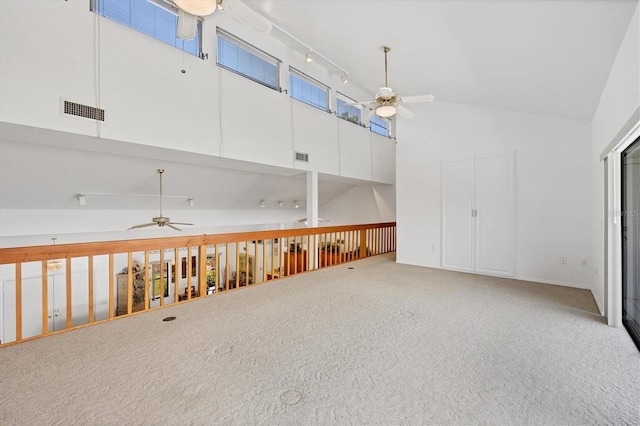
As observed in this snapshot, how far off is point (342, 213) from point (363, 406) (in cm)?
845

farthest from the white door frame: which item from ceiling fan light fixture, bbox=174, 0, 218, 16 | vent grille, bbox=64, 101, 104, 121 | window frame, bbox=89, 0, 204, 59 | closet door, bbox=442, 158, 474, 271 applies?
vent grille, bbox=64, 101, 104, 121

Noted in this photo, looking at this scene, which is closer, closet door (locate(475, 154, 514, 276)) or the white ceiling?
the white ceiling

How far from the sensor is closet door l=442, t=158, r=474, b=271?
207 inches

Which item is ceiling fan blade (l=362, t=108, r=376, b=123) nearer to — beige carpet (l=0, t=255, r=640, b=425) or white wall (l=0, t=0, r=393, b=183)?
white wall (l=0, t=0, r=393, b=183)

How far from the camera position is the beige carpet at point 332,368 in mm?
1625

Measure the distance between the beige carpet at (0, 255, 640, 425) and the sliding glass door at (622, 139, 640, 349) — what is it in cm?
20

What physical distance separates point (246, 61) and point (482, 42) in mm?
3856

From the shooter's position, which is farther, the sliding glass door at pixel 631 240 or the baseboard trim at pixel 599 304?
the baseboard trim at pixel 599 304

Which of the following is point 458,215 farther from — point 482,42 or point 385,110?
point 482,42

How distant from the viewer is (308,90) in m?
6.41

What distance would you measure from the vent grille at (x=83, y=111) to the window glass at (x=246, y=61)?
2.03 metres

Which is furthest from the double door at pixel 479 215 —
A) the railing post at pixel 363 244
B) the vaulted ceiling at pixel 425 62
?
the railing post at pixel 363 244

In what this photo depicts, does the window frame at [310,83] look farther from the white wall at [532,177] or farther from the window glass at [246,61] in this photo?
the white wall at [532,177]

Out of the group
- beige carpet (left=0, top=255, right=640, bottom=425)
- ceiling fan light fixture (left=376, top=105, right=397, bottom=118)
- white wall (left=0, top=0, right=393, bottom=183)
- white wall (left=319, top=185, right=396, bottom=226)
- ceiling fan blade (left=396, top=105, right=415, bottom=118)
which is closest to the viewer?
beige carpet (left=0, top=255, right=640, bottom=425)
